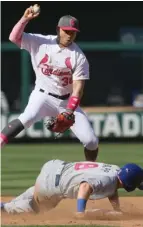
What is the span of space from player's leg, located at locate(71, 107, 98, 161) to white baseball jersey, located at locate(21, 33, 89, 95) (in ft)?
1.26

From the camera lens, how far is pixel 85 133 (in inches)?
315

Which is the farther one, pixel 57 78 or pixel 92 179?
pixel 57 78

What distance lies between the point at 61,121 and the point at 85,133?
0.99ft

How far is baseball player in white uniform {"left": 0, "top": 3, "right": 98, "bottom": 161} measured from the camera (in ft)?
26.2

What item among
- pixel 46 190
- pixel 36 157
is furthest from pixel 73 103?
pixel 36 157

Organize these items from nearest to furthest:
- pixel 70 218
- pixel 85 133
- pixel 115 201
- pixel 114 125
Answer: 1. pixel 70 218
2. pixel 115 201
3. pixel 85 133
4. pixel 114 125

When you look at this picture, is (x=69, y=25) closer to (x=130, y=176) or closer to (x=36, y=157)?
(x=130, y=176)

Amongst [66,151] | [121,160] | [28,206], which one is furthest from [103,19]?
[28,206]

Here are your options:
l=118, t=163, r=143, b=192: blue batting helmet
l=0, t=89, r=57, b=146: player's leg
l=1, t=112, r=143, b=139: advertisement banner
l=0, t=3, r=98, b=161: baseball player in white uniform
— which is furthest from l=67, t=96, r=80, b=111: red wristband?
l=1, t=112, r=143, b=139: advertisement banner

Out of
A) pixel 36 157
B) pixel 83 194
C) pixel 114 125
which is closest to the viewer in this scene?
pixel 83 194

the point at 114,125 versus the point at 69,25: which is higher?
the point at 69,25

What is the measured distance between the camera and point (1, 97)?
59.1 feet

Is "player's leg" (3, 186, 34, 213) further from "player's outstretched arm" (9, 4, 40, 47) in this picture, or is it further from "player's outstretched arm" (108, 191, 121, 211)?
"player's outstretched arm" (9, 4, 40, 47)

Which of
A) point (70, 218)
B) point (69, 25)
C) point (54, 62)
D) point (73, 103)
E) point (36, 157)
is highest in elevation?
point (69, 25)
